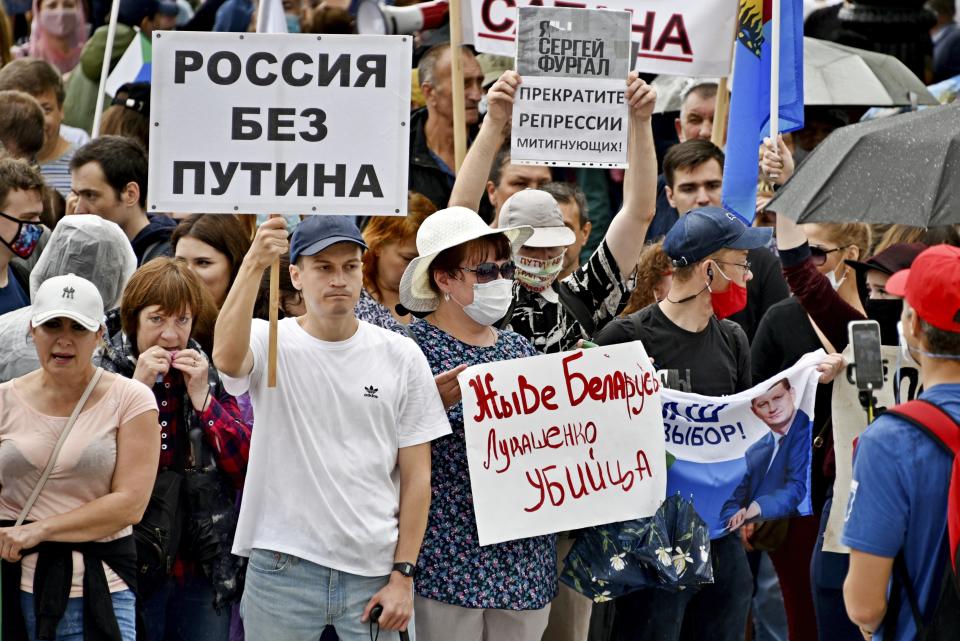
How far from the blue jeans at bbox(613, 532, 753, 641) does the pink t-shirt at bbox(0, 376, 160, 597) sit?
2.09m

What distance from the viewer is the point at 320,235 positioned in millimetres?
5477

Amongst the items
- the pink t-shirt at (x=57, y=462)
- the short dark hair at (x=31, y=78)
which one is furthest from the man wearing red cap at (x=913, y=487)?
the short dark hair at (x=31, y=78)

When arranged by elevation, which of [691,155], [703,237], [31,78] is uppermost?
[31,78]

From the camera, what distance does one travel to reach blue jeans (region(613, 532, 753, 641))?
6.34m

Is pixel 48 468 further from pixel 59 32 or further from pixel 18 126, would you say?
pixel 59 32

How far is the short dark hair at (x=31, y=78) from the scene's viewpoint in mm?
9562

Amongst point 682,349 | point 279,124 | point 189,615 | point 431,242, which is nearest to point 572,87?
point 682,349

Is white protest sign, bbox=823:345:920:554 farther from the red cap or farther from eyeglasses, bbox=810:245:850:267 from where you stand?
the red cap

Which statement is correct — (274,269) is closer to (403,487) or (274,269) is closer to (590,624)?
(403,487)

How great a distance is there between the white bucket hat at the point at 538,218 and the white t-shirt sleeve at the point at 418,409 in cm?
114

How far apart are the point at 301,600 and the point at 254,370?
80 cm

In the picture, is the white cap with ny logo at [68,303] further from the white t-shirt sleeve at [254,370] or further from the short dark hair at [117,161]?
the short dark hair at [117,161]

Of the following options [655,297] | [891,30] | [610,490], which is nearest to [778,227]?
[655,297]

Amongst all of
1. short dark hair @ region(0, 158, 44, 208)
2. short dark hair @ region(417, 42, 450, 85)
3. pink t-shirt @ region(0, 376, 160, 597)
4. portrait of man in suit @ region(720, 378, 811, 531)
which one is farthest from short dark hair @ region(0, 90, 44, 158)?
portrait of man in suit @ region(720, 378, 811, 531)
